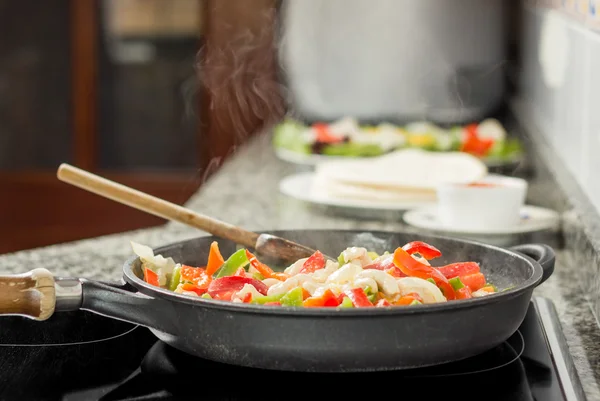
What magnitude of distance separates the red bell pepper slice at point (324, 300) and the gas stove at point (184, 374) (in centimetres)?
8

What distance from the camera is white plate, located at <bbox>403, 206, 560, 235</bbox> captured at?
203 cm

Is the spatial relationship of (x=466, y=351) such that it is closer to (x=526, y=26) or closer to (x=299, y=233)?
(x=299, y=233)

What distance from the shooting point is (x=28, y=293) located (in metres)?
1.07

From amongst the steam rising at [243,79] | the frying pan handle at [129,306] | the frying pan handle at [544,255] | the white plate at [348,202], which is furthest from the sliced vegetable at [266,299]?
the steam rising at [243,79]

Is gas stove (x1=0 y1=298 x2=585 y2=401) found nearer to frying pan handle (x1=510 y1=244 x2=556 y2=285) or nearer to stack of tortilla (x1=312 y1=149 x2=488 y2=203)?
frying pan handle (x1=510 y1=244 x2=556 y2=285)

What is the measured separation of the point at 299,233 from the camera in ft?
4.79

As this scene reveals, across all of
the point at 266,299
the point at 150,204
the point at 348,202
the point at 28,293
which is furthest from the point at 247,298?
the point at 348,202

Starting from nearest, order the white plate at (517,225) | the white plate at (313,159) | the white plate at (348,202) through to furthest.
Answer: the white plate at (517,225), the white plate at (348,202), the white plate at (313,159)

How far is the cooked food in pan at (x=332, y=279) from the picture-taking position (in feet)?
3.69

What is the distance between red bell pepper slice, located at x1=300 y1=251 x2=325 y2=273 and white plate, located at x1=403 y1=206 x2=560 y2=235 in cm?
79

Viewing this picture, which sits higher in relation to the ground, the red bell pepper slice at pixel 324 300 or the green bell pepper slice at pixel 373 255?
the red bell pepper slice at pixel 324 300

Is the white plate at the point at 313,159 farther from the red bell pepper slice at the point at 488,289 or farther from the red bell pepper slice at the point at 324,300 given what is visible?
the red bell pepper slice at the point at 324,300

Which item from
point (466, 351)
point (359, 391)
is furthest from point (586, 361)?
point (359, 391)

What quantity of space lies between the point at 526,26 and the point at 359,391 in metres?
3.04
